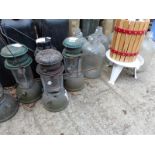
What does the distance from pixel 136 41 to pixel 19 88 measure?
1417 mm

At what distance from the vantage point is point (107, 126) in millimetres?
1621

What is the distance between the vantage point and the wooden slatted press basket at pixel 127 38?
1656mm

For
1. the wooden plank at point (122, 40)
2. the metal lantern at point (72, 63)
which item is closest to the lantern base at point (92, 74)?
the metal lantern at point (72, 63)

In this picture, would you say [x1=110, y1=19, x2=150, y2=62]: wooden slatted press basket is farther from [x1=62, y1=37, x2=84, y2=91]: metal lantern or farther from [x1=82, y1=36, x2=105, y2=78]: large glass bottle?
[x1=62, y1=37, x2=84, y2=91]: metal lantern

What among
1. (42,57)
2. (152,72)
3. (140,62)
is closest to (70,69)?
(42,57)

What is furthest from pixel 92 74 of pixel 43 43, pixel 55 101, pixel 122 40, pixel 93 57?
pixel 43 43

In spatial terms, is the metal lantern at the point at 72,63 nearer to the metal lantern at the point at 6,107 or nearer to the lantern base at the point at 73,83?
the lantern base at the point at 73,83

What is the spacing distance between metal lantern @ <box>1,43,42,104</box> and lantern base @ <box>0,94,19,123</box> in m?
0.12

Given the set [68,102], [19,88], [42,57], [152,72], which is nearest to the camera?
[42,57]

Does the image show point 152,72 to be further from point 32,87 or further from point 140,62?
point 32,87

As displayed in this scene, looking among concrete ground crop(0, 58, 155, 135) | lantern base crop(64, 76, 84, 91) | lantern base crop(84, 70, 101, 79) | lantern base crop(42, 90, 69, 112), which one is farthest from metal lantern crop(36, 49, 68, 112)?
lantern base crop(84, 70, 101, 79)

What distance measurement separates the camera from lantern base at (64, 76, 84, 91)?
190 centimetres

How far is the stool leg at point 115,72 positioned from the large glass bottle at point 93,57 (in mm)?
199

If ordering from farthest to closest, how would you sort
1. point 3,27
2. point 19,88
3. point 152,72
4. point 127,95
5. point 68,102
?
point 152,72 → point 127,95 → point 68,102 → point 19,88 → point 3,27
